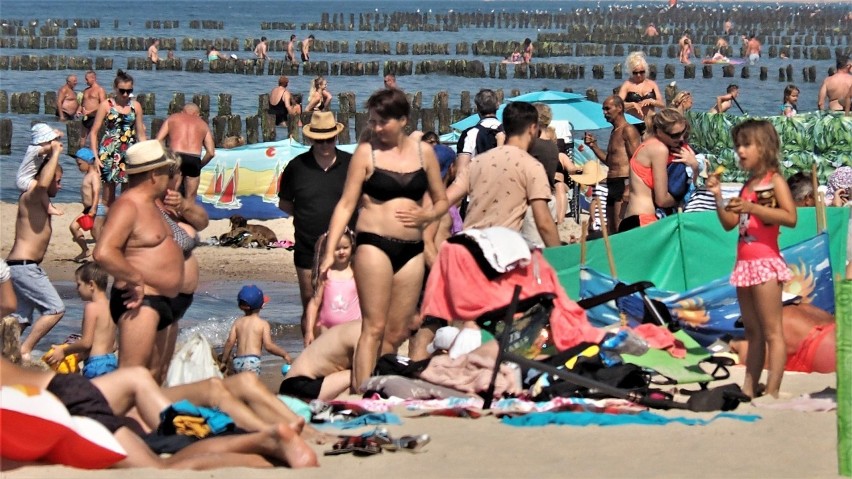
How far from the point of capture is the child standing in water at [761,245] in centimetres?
649

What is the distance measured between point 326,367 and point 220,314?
16.4ft

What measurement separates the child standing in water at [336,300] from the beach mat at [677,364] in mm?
1678

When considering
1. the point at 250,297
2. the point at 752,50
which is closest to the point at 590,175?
the point at 250,297

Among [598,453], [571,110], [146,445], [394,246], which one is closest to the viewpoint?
[146,445]

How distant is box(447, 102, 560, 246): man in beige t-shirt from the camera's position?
7.61 meters

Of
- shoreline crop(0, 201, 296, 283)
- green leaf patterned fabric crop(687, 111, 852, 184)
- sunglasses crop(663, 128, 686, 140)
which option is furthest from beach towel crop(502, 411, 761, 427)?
green leaf patterned fabric crop(687, 111, 852, 184)

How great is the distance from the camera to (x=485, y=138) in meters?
9.62

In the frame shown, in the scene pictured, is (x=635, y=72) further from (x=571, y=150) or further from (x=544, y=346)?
(x=544, y=346)

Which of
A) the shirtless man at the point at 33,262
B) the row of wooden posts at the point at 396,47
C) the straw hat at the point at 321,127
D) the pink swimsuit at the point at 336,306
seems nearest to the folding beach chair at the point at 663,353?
the pink swimsuit at the point at 336,306

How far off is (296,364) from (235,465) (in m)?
1.99

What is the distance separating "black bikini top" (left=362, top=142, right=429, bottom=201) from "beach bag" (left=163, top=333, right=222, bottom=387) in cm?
137

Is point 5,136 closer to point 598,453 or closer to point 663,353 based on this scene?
point 663,353

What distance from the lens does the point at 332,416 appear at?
6.48 m

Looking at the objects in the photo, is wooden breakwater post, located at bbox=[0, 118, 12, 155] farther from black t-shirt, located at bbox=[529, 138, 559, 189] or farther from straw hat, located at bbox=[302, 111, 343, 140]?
straw hat, located at bbox=[302, 111, 343, 140]
